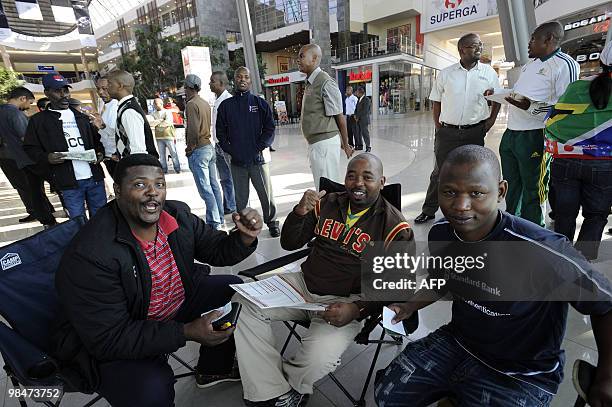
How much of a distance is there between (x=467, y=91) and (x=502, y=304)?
2.66 m

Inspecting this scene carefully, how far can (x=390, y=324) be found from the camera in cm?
134

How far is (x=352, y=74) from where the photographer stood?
75.2 feet

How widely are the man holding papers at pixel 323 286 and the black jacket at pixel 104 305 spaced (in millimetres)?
386

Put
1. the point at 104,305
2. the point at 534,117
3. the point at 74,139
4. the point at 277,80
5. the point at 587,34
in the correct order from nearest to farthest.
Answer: the point at 104,305
the point at 534,117
the point at 74,139
the point at 587,34
the point at 277,80

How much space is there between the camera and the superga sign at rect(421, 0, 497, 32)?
16.7 meters

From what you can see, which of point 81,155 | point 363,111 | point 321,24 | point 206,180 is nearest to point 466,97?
point 206,180

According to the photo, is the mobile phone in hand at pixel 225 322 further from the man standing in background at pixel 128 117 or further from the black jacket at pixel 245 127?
the black jacket at pixel 245 127

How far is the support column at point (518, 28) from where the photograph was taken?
3.31 metres

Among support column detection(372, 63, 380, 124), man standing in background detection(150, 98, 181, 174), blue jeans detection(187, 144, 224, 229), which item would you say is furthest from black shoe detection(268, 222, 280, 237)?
support column detection(372, 63, 380, 124)

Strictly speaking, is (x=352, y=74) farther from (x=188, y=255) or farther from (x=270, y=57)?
(x=188, y=255)

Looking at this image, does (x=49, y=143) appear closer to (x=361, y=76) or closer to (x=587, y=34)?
(x=587, y=34)

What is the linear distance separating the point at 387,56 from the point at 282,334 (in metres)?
21.3

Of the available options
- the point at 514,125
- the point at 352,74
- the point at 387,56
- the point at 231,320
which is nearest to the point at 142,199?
the point at 231,320

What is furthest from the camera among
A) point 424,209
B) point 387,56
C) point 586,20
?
point 387,56
